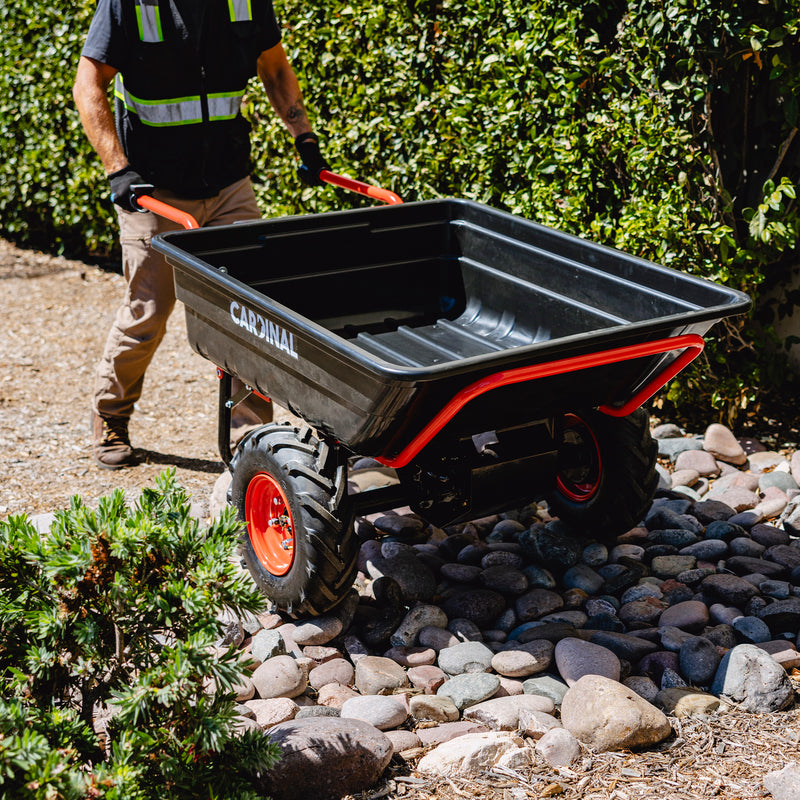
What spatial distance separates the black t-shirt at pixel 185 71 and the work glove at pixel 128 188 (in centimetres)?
30

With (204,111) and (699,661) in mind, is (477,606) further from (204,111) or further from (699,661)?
(204,111)

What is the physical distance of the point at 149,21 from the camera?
12.1 ft

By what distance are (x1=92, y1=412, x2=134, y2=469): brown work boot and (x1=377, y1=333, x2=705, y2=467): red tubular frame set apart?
2.00 meters

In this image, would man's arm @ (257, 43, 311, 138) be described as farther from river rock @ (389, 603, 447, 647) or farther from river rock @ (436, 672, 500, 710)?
river rock @ (436, 672, 500, 710)

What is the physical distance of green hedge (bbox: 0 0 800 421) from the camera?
3.82 m

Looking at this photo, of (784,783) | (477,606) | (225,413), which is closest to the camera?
(784,783)

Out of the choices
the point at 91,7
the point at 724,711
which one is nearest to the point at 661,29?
the point at 724,711

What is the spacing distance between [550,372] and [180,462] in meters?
2.46

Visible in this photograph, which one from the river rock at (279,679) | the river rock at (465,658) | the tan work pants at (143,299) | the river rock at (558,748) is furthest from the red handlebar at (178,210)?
the river rock at (558,748)

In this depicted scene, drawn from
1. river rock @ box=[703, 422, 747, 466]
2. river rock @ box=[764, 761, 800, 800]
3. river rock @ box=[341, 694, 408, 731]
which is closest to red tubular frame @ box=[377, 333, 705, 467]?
river rock @ box=[341, 694, 408, 731]

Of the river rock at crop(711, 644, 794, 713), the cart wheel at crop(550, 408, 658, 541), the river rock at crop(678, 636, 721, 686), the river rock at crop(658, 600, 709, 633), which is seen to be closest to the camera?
the river rock at crop(711, 644, 794, 713)

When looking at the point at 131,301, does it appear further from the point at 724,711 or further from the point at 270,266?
the point at 724,711

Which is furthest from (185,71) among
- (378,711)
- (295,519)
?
(378,711)

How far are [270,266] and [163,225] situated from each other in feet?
2.23
